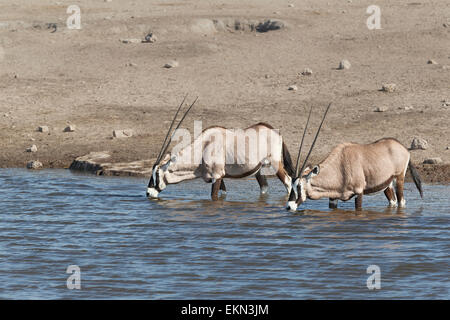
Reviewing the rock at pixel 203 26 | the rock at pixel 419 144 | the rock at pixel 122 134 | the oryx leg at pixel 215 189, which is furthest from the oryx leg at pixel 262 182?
the rock at pixel 203 26

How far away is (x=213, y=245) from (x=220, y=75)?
1127 cm

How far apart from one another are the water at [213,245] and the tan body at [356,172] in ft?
0.96

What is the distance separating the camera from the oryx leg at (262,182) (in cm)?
1390

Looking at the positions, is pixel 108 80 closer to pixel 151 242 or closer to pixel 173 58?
pixel 173 58

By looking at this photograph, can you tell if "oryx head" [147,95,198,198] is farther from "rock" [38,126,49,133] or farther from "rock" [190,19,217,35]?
"rock" [190,19,217,35]

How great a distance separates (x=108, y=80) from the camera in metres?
21.3

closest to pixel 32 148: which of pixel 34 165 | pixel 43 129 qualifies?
pixel 34 165

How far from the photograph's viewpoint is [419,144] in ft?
52.3

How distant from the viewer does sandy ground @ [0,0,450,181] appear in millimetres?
17578

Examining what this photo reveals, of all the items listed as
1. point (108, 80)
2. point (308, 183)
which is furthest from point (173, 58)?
point (308, 183)

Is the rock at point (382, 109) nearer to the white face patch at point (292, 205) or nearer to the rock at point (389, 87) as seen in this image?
the rock at point (389, 87)

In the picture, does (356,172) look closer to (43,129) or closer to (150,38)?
(43,129)

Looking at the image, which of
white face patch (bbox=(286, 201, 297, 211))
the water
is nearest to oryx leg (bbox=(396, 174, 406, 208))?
the water
